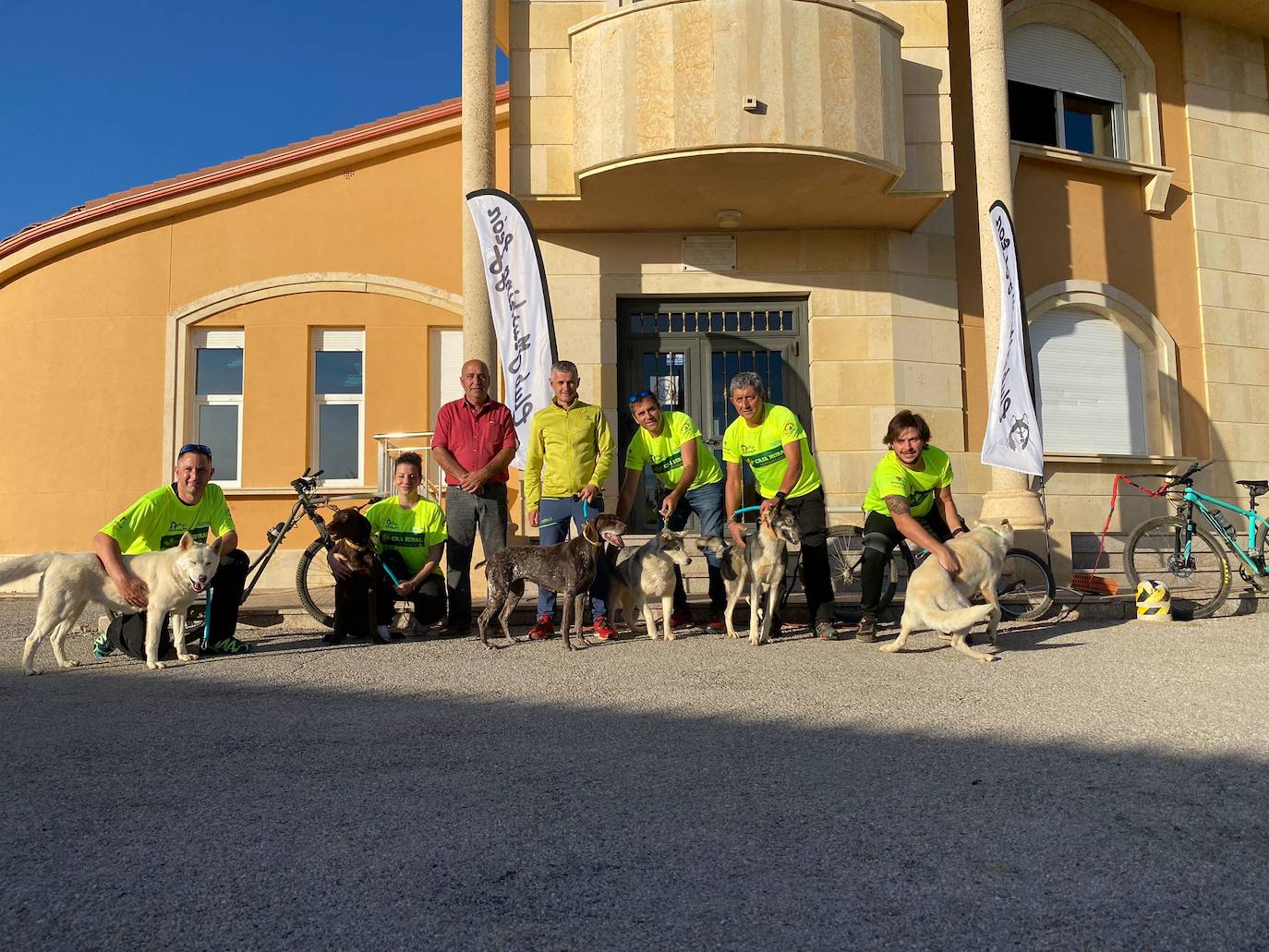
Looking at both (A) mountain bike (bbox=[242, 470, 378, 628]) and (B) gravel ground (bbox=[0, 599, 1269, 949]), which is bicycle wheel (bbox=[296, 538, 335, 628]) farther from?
(B) gravel ground (bbox=[0, 599, 1269, 949])

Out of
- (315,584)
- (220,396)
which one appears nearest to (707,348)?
(315,584)

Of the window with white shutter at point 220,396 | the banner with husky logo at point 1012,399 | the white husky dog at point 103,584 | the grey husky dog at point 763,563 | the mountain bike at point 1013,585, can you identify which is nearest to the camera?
the white husky dog at point 103,584

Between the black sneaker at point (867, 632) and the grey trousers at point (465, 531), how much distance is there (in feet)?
8.46

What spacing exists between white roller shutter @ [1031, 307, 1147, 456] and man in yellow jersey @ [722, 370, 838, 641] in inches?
276

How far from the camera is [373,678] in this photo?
5.10 metres

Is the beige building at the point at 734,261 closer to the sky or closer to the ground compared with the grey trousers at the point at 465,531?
closer to the sky

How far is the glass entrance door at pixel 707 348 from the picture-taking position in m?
11.3

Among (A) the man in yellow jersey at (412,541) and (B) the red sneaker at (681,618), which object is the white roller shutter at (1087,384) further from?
(A) the man in yellow jersey at (412,541)

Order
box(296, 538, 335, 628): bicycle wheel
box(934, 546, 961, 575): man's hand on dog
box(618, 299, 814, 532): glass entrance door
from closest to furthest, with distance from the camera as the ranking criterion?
box(934, 546, 961, 575): man's hand on dog, box(296, 538, 335, 628): bicycle wheel, box(618, 299, 814, 532): glass entrance door

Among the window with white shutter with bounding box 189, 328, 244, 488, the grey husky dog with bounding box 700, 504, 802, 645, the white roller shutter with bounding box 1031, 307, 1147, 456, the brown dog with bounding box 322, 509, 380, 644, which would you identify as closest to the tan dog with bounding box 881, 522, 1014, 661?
the grey husky dog with bounding box 700, 504, 802, 645

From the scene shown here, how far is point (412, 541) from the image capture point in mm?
6910

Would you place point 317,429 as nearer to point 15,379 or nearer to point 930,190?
point 15,379

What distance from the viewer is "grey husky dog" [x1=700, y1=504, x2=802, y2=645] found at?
241 inches

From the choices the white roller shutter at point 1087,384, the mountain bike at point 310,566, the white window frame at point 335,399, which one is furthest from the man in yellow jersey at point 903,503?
the white window frame at point 335,399
